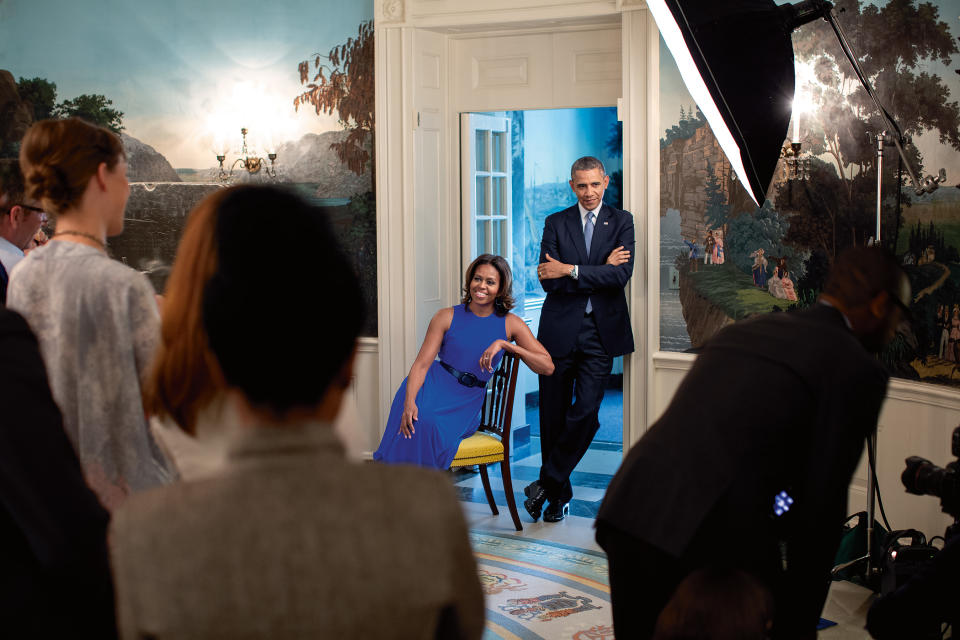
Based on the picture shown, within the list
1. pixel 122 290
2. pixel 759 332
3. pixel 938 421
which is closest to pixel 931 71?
pixel 938 421

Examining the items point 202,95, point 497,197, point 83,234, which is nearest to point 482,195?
point 497,197

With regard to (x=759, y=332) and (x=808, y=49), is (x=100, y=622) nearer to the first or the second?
(x=759, y=332)

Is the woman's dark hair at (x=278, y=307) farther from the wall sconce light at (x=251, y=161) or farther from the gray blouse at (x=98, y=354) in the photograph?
the wall sconce light at (x=251, y=161)

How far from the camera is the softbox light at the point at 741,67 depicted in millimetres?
2586

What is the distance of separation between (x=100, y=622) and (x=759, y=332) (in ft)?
4.47

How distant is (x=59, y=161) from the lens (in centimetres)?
189

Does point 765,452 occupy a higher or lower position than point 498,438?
higher

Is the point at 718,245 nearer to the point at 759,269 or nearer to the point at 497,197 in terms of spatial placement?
the point at 759,269

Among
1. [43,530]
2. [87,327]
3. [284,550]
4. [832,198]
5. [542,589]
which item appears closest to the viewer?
[284,550]

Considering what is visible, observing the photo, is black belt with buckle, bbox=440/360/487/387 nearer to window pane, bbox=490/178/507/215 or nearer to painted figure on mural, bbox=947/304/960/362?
window pane, bbox=490/178/507/215

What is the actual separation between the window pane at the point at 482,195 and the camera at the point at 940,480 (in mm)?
4119

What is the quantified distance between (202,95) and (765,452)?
5542 mm

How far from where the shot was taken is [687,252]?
5.43m

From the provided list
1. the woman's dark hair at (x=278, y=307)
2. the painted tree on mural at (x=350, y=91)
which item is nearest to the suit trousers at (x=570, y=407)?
the painted tree on mural at (x=350, y=91)
